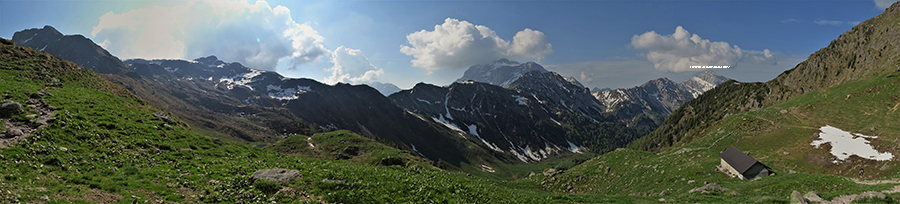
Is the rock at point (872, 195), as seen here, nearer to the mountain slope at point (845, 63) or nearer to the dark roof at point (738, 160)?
the dark roof at point (738, 160)

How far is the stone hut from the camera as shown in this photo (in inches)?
1489

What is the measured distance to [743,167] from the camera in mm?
37875

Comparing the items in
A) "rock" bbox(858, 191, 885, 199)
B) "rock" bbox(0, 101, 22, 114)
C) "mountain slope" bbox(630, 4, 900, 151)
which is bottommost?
"rock" bbox(858, 191, 885, 199)

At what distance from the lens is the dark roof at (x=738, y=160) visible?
37906 mm

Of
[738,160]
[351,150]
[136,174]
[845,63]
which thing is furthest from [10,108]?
[845,63]

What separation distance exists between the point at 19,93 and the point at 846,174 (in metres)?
91.5

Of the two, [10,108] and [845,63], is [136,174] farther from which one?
[845,63]

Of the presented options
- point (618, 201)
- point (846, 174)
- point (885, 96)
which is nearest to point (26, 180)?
point (618, 201)

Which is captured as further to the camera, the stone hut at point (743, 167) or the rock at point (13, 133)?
the stone hut at point (743, 167)

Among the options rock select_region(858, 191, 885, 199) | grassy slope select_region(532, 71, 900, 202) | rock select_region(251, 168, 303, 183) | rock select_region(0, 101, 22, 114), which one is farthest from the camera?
grassy slope select_region(532, 71, 900, 202)

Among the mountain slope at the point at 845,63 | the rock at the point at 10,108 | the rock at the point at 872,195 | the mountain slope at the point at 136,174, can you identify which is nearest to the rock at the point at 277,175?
the mountain slope at the point at 136,174

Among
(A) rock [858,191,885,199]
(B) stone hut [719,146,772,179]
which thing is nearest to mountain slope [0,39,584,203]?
(A) rock [858,191,885,199]

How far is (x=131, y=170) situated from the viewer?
20.1 metres

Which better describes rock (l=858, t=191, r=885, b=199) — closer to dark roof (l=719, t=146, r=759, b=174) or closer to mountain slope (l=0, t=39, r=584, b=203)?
mountain slope (l=0, t=39, r=584, b=203)
